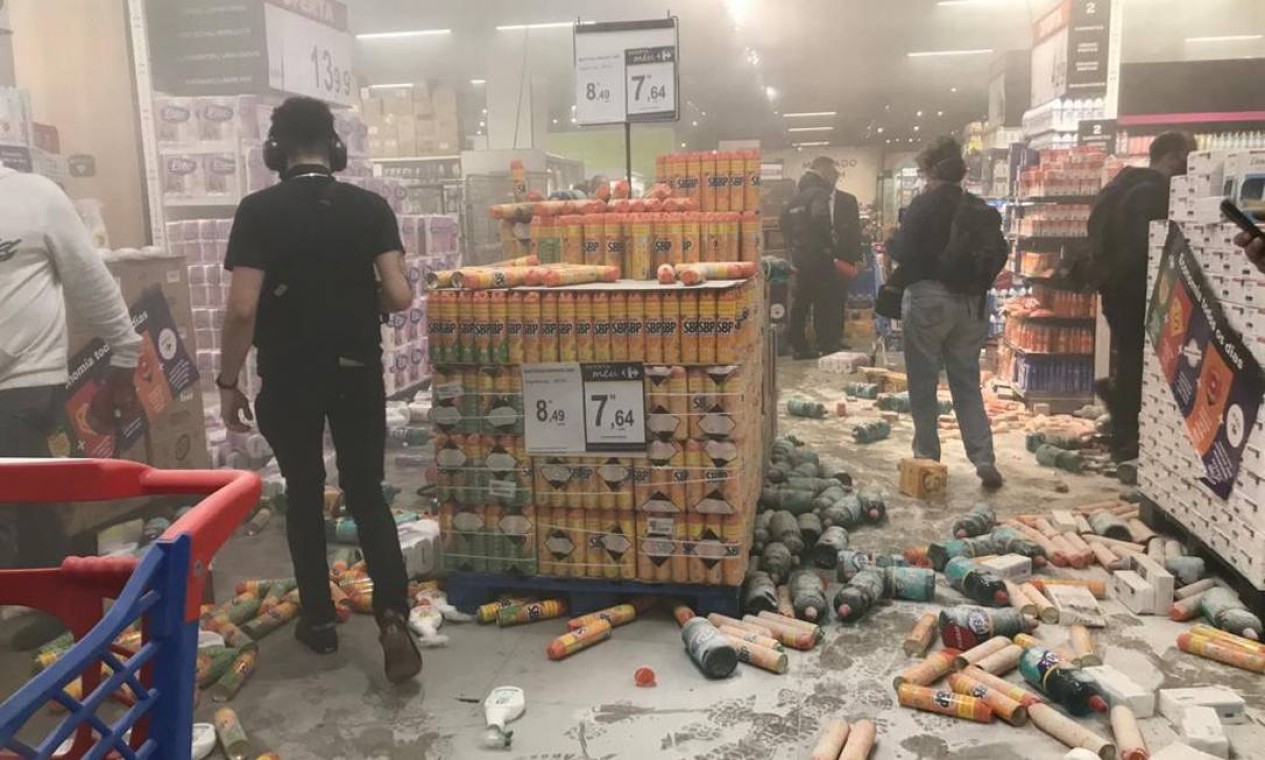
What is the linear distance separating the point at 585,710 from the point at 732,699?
50cm

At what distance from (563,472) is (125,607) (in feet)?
9.41

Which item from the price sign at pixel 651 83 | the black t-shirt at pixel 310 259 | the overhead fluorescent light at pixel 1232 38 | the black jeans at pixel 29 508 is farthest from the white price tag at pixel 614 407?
the overhead fluorescent light at pixel 1232 38

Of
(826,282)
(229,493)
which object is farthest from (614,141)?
(229,493)

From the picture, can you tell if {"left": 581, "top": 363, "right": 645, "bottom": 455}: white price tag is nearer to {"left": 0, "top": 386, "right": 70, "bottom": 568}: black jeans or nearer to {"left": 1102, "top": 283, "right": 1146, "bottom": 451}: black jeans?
{"left": 0, "top": 386, "right": 70, "bottom": 568}: black jeans

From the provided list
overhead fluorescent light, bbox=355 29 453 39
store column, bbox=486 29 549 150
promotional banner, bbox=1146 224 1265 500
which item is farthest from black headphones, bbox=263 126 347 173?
overhead fluorescent light, bbox=355 29 453 39

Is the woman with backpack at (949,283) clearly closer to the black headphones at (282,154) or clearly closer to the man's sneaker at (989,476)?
the man's sneaker at (989,476)

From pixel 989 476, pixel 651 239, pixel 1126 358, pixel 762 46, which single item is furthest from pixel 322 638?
pixel 762 46

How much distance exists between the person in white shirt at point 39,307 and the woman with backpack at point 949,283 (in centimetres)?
409

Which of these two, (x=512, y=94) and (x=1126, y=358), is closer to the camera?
(x=1126, y=358)

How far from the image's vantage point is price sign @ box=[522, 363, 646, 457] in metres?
3.96

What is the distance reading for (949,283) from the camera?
5715 mm

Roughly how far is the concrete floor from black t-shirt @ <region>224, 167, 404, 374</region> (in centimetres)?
117

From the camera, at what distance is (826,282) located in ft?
37.4

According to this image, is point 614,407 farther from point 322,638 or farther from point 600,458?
point 322,638
